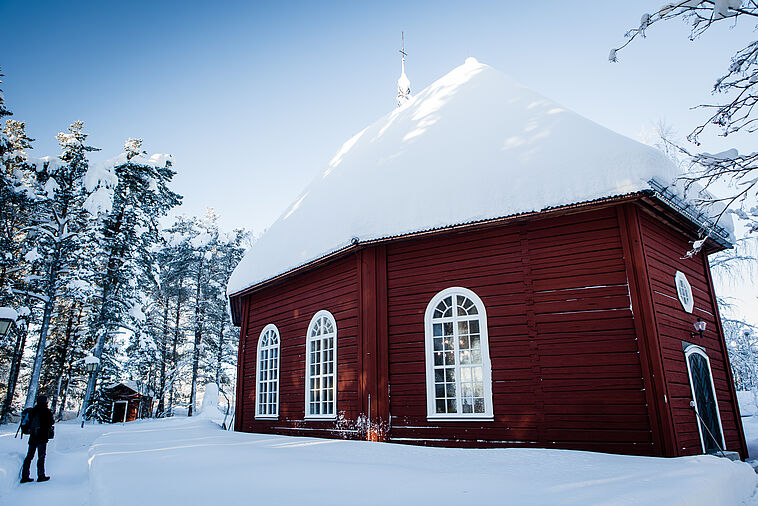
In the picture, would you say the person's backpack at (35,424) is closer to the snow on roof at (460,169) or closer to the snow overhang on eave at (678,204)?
the snow on roof at (460,169)

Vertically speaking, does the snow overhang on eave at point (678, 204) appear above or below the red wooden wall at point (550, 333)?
above

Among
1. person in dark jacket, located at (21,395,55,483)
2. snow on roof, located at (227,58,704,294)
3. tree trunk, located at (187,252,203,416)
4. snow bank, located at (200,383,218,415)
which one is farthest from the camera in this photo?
tree trunk, located at (187,252,203,416)

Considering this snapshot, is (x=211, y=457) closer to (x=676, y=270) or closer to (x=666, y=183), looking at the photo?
(x=666, y=183)

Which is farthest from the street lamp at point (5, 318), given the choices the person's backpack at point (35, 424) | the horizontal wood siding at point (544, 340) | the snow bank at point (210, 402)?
the snow bank at point (210, 402)

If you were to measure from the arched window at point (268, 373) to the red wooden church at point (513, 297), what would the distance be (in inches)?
43.6

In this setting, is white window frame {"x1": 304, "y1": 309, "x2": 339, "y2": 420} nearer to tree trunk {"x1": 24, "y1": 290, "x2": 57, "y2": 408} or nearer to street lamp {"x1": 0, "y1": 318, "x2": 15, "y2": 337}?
street lamp {"x1": 0, "y1": 318, "x2": 15, "y2": 337}

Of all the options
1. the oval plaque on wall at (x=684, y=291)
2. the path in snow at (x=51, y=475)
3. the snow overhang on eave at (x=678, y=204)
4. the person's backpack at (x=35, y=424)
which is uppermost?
the snow overhang on eave at (x=678, y=204)

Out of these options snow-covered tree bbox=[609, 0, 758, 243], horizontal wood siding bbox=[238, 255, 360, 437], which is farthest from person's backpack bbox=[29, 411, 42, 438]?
snow-covered tree bbox=[609, 0, 758, 243]

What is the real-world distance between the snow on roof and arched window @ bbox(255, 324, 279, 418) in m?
1.54

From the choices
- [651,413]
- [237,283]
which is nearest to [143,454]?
[237,283]

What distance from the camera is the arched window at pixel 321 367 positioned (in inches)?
390

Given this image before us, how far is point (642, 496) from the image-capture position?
12.5 feet

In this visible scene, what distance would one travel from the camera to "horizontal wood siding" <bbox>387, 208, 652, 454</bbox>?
6910 millimetres

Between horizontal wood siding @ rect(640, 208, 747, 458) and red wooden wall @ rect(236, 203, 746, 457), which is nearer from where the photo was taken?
red wooden wall @ rect(236, 203, 746, 457)
